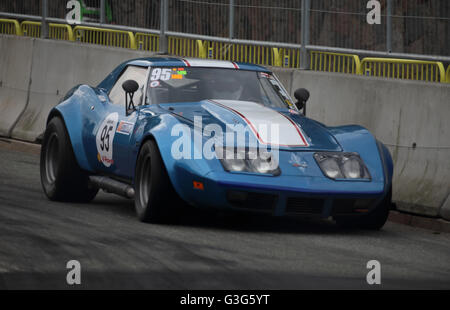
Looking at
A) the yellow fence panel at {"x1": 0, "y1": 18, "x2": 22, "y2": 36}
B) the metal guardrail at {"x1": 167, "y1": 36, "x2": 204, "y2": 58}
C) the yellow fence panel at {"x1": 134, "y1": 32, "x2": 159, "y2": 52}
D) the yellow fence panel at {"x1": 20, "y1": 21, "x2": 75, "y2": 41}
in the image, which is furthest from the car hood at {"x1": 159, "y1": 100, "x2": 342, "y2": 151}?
the yellow fence panel at {"x1": 0, "y1": 18, "x2": 22, "y2": 36}

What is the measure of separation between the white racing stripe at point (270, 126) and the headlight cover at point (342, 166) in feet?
0.73

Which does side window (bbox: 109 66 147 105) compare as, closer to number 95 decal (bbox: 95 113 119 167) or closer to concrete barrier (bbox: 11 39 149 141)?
number 95 decal (bbox: 95 113 119 167)

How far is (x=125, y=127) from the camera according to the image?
9664 mm

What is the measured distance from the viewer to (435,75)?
11477mm

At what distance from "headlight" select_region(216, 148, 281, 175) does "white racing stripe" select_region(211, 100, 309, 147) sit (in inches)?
8.4

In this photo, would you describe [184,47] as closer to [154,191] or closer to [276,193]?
[154,191]

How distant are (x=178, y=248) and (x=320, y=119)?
4.72 m

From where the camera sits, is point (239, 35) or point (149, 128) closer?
point (149, 128)

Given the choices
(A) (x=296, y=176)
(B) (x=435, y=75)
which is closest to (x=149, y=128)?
(A) (x=296, y=176)

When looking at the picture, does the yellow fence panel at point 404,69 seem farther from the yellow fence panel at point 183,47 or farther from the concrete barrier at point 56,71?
the concrete barrier at point 56,71

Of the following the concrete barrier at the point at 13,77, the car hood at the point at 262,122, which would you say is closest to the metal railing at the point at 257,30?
the concrete barrier at the point at 13,77

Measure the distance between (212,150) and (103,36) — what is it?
837 cm
